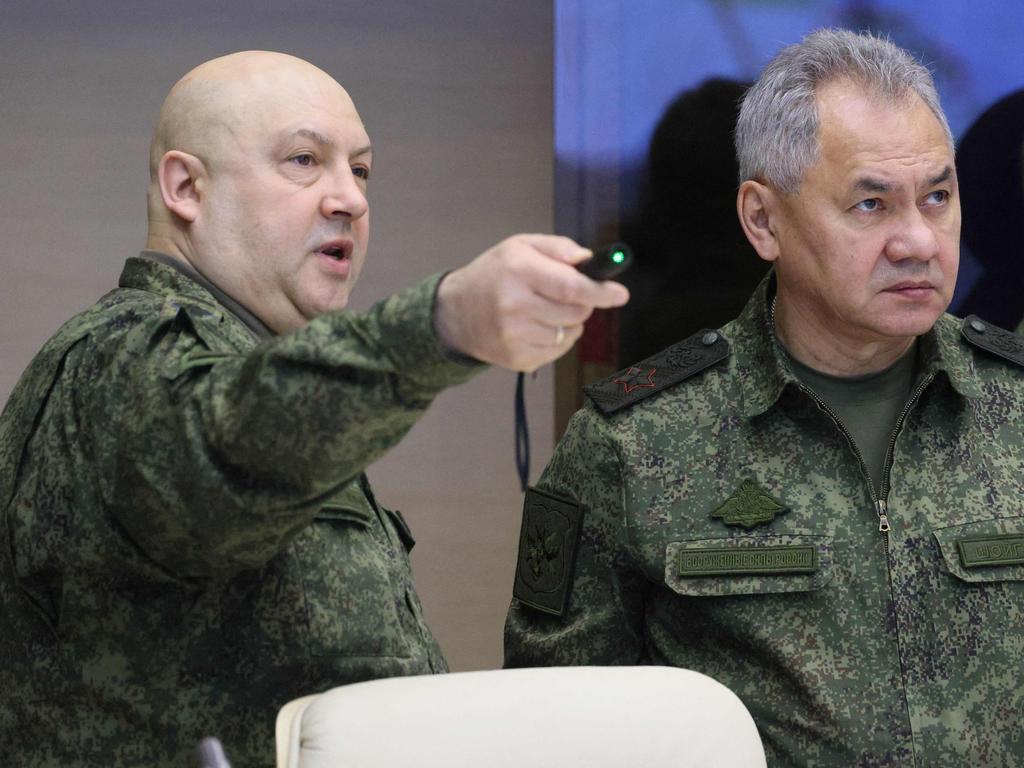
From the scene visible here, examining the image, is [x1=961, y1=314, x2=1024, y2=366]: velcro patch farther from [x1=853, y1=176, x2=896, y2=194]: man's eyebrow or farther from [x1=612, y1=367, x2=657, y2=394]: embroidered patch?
[x1=612, y1=367, x2=657, y2=394]: embroidered patch

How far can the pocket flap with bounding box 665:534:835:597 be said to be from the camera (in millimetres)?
1925

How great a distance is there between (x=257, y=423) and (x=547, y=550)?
0.95m

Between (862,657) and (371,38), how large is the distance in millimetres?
2154

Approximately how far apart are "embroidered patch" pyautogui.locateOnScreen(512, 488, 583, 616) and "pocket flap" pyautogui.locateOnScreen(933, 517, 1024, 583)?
1.61ft

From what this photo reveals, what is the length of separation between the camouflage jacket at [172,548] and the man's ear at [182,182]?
3.3 inches

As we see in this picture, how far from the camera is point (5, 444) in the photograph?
153cm

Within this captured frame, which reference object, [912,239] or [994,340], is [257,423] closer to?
[912,239]

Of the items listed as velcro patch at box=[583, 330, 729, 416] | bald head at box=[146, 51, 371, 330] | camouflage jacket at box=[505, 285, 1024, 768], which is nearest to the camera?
bald head at box=[146, 51, 371, 330]

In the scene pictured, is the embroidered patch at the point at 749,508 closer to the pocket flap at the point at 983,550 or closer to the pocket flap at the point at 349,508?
the pocket flap at the point at 983,550

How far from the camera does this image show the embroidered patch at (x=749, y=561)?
193cm

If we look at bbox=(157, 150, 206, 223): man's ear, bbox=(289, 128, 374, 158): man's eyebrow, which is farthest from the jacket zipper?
bbox=(157, 150, 206, 223): man's ear

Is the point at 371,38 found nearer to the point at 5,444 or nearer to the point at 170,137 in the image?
the point at 170,137

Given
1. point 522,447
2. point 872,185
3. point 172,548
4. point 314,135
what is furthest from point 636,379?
point 522,447

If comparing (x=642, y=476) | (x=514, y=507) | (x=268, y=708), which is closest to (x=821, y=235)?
(x=642, y=476)
